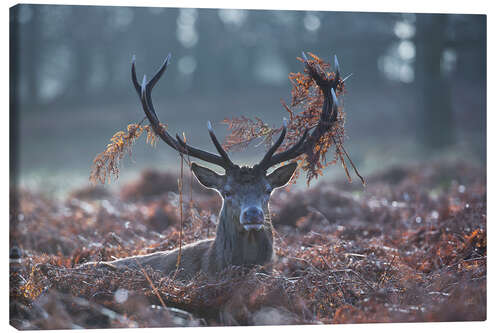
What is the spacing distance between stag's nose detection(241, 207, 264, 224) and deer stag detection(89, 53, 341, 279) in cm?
14

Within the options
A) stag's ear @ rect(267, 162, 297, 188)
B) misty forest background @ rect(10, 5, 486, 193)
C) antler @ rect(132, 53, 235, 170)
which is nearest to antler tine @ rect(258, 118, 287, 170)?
stag's ear @ rect(267, 162, 297, 188)

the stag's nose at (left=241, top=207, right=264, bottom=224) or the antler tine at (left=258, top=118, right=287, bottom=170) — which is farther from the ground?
the antler tine at (left=258, top=118, right=287, bottom=170)

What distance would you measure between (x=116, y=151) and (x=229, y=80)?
15651 millimetres

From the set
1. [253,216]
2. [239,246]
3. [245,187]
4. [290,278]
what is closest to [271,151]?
[245,187]

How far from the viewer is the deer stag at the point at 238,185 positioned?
4914mm

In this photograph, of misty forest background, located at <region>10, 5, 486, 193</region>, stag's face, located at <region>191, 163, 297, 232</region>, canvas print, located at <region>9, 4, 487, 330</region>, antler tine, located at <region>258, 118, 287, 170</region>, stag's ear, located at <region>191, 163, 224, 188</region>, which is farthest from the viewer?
misty forest background, located at <region>10, 5, 486, 193</region>

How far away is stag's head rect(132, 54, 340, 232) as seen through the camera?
16.0ft

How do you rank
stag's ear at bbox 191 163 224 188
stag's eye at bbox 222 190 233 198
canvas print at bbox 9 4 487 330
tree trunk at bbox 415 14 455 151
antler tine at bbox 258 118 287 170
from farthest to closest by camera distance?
tree trunk at bbox 415 14 455 151 → stag's ear at bbox 191 163 224 188 → stag's eye at bbox 222 190 233 198 → antler tine at bbox 258 118 287 170 → canvas print at bbox 9 4 487 330

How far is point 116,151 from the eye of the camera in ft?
16.6

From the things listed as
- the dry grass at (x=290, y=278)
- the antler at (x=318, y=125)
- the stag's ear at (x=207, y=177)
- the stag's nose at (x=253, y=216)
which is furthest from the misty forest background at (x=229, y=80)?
the stag's nose at (x=253, y=216)

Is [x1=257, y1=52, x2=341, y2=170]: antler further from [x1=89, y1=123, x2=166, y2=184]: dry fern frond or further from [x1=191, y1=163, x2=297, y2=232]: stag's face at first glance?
[x1=89, y1=123, x2=166, y2=184]: dry fern frond

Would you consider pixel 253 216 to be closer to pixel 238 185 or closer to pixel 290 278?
pixel 238 185

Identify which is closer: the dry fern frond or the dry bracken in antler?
the dry fern frond

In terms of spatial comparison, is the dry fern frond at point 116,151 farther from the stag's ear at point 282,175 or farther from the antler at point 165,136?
the stag's ear at point 282,175
